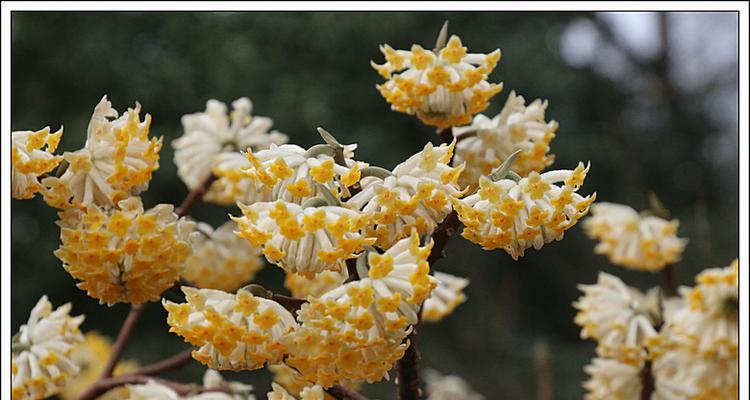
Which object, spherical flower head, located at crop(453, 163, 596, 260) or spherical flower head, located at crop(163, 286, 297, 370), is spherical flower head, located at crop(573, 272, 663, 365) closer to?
spherical flower head, located at crop(453, 163, 596, 260)

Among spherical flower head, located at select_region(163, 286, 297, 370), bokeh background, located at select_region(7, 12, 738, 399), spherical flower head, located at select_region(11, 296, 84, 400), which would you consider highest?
bokeh background, located at select_region(7, 12, 738, 399)

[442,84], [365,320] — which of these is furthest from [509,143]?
[365,320]

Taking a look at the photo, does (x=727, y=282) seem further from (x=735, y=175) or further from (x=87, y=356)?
(x=735, y=175)

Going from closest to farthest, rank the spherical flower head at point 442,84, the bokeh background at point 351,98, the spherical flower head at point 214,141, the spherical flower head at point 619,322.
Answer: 1. the spherical flower head at point 442,84
2. the spherical flower head at point 619,322
3. the spherical flower head at point 214,141
4. the bokeh background at point 351,98

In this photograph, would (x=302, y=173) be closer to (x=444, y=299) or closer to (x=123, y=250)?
(x=123, y=250)

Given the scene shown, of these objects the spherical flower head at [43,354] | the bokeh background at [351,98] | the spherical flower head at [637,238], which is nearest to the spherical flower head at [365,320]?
the spherical flower head at [43,354]

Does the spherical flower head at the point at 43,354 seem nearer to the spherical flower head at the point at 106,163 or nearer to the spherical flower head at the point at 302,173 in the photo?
the spherical flower head at the point at 106,163

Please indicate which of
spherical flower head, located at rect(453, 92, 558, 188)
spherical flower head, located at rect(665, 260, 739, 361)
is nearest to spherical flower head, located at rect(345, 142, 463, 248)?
spherical flower head, located at rect(453, 92, 558, 188)
